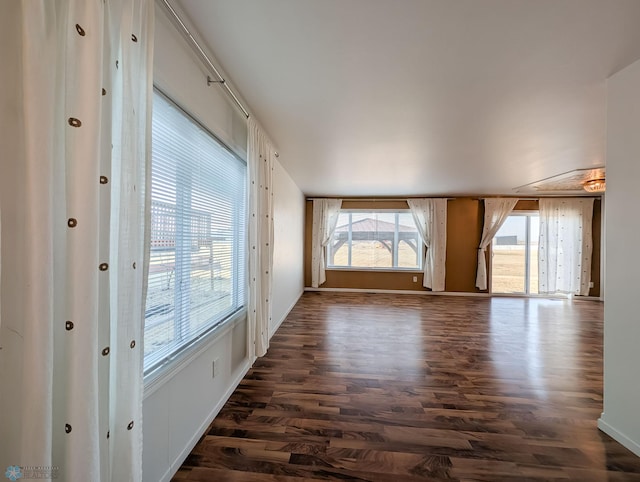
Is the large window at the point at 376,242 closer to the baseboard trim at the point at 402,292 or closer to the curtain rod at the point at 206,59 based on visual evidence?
the baseboard trim at the point at 402,292

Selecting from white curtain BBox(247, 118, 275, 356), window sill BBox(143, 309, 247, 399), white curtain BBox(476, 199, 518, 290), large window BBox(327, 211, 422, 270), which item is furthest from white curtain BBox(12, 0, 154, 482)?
white curtain BBox(476, 199, 518, 290)

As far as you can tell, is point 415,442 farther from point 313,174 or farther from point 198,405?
point 313,174

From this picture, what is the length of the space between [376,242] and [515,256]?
305 cm

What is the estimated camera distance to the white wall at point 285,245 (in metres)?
3.38

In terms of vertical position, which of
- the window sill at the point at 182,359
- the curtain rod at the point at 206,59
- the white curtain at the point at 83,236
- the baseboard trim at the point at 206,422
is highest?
the curtain rod at the point at 206,59

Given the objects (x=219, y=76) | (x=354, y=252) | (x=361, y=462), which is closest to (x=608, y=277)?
(x=361, y=462)

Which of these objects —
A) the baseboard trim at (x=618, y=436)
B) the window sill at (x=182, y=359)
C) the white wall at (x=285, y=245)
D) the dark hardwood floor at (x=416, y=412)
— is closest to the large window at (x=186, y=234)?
the window sill at (x=182, y=359)

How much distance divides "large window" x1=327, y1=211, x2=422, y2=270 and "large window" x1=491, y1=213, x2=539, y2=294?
1673 mm

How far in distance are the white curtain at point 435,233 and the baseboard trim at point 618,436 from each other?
160 inches

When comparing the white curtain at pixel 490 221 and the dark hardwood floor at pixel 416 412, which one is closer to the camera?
the dark hardwood floor at pixel 416 412

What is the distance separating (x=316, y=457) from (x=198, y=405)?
76cm

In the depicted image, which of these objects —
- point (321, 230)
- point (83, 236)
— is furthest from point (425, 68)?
point (321, 230)

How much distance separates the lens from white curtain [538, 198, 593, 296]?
17.3ft

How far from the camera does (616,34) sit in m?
1.26
